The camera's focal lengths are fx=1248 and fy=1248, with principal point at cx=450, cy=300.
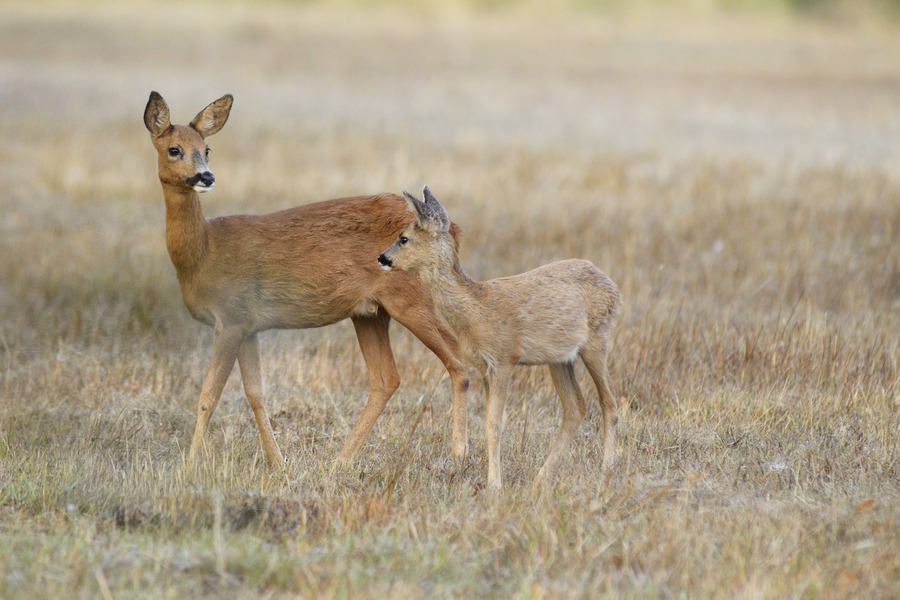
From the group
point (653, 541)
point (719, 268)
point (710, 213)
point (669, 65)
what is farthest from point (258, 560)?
point (669, 65)

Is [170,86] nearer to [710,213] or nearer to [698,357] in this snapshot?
[710,213]

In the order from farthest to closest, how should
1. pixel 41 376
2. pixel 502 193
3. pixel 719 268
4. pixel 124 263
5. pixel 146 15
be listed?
pixel 146 15 → pixel 502 193 → pixel 719 268 → pixel 124 263 → pixel 41 376

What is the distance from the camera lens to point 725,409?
24.6ft

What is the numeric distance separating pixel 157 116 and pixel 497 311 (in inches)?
87.0

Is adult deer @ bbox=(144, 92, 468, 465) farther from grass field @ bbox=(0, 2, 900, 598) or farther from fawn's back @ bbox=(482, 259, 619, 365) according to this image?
fawn's back @ bbox=(482, 259, 619, 365)

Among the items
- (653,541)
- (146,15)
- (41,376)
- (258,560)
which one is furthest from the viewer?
(146,15)

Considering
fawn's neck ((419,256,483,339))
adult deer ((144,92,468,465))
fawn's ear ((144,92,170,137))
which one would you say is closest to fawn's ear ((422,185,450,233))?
fawn's neck ((419,256,483,339))

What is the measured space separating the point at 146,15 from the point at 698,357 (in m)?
46.1

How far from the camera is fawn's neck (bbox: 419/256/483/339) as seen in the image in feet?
21.1

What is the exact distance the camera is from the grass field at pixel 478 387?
508cm

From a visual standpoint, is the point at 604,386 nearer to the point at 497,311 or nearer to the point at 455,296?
the point at 497,311

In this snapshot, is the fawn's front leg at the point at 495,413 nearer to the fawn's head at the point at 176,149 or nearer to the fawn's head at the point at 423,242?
the fawn's head at the point at 423,242

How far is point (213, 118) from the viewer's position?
23.3ft

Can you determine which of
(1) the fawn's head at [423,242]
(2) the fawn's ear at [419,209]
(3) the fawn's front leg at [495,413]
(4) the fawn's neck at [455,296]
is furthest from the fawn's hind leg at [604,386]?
(2) the fawn's ear at [419,209]
